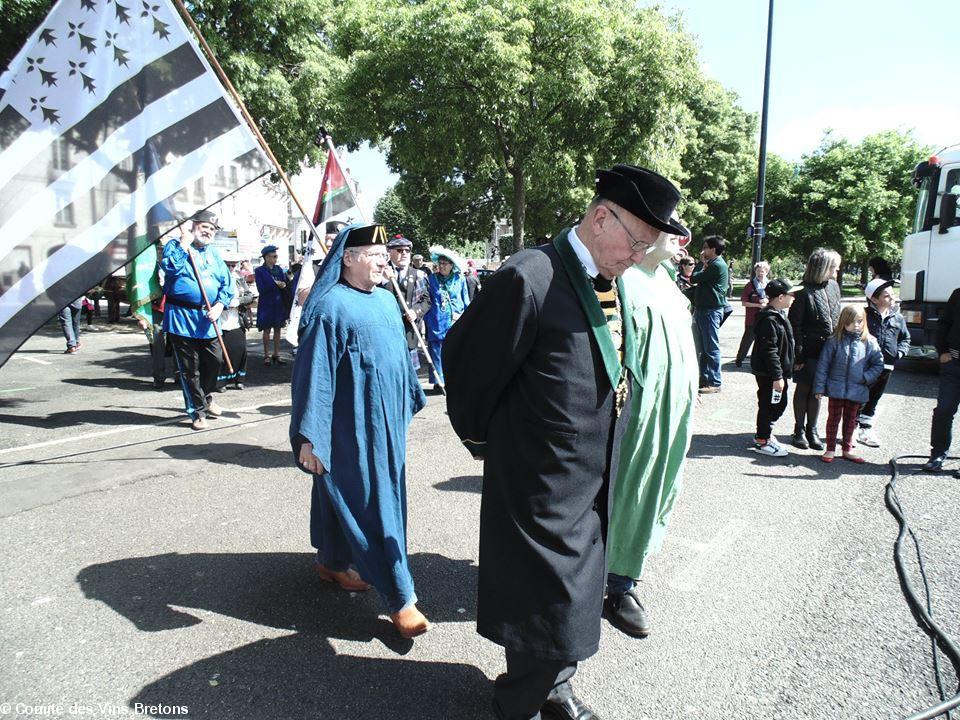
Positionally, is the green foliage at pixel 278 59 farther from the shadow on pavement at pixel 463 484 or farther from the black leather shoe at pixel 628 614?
the black leather shoe at pixel 628 614

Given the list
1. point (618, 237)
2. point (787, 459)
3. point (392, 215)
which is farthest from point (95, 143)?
point (392, 215)

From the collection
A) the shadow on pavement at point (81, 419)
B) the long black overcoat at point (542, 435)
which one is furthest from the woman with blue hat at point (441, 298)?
the long black overcoat at point (542, 435)

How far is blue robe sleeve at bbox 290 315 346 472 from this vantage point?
9.22ft

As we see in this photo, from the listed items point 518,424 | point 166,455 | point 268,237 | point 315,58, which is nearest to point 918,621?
point 518,424

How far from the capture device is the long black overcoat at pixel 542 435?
6.72 feet

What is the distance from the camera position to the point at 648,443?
9.89ft

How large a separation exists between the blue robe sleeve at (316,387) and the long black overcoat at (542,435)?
926mm

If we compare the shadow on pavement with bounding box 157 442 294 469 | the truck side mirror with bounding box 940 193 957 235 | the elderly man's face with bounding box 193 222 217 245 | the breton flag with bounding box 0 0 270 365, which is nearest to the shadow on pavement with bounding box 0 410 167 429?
the shadow on pavement with bounding box 157 442 294 469

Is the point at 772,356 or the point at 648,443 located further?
the point at 772,356

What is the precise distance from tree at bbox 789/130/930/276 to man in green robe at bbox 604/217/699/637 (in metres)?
29.8

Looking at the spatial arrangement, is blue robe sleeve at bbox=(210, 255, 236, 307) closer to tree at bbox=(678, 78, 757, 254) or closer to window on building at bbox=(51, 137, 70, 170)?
window on building at bbox=(51, 137, 70, 170)

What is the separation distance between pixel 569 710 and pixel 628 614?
0.74 meters

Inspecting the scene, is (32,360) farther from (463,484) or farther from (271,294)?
(463,484)

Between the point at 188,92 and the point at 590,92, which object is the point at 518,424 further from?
the point at 590,92
